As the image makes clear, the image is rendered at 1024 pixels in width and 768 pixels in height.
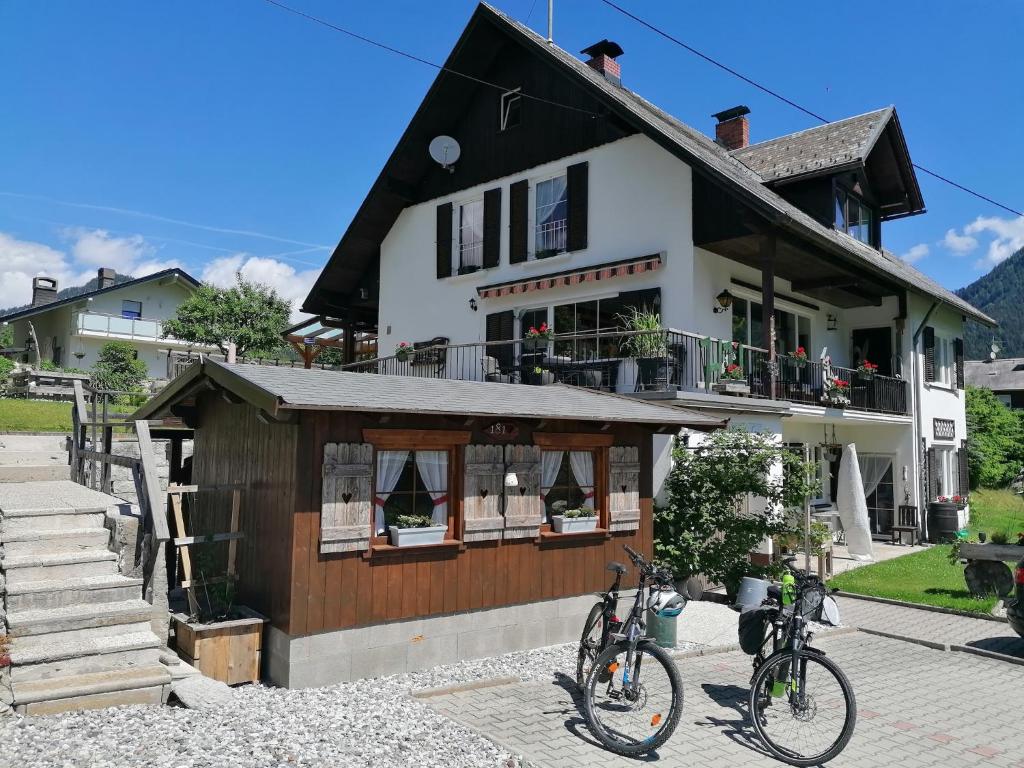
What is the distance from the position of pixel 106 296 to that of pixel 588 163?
31638 mm

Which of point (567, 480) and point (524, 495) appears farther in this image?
point (567, 480)

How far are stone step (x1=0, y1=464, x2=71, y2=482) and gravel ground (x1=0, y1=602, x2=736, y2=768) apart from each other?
8.04 m

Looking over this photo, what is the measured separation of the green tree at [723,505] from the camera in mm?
10875

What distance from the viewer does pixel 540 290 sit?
17.1 metres

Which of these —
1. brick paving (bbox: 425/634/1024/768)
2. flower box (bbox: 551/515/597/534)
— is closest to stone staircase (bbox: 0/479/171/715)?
brick paving (bbox: 425/634/1024/768)

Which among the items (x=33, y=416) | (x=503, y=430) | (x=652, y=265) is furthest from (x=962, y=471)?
(x=33, y=416)

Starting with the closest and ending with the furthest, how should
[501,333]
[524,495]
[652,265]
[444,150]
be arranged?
[524,495], [652,265], [501,333], [444,150]

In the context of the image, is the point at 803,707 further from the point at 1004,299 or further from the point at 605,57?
the point at 1004,299

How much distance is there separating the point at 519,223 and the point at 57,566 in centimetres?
1266

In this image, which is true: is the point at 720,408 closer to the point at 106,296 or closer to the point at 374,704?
the point at 374,704

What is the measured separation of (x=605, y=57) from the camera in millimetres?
19156

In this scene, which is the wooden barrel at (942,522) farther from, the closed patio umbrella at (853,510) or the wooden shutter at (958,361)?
the closed patio umbrella at (853,510)

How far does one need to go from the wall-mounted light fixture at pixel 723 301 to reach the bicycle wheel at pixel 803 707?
391 inches

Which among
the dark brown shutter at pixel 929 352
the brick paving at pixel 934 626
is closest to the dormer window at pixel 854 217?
the dark brown shutter at pixel 929 352
